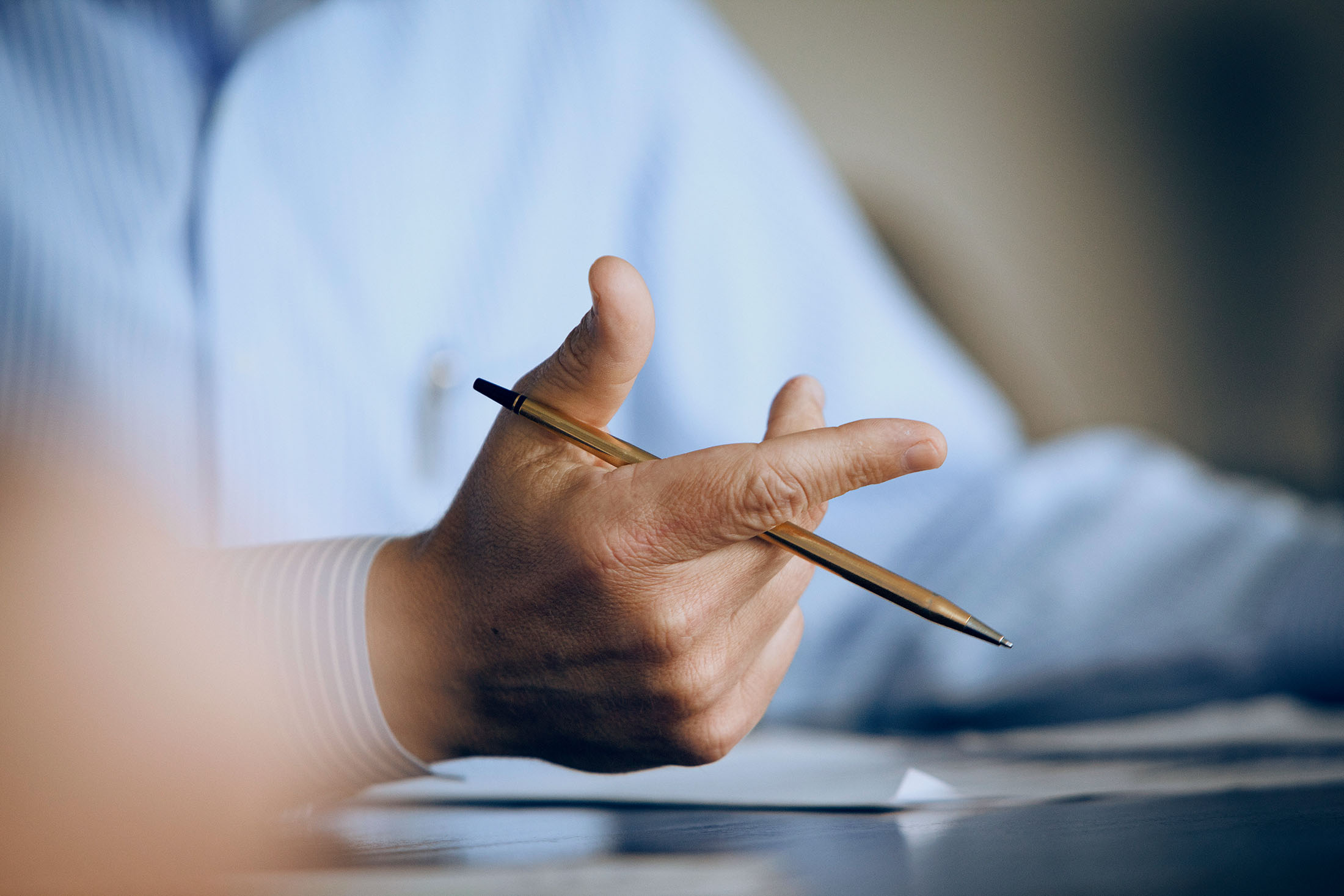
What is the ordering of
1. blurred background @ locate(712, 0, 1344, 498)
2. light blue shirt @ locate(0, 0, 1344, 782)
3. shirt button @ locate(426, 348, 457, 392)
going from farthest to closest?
blurred background @ locate(712, 0, 1344, 498) → shirt button @ locate(426, 348, 457, 392) → light blue shirt @ locate(0, 0, 1344, 782)

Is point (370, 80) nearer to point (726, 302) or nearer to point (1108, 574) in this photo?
point (726, 302)

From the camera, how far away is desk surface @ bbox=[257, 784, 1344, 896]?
0.17 m

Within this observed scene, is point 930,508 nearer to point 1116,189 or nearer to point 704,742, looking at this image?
point 704,742

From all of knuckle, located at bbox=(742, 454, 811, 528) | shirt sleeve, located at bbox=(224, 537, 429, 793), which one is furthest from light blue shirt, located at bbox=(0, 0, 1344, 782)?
knuckle, located at bbox=(742, 454, 811, 528)

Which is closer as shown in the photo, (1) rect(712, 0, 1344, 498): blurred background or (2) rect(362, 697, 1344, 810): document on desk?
(2) rect(362, 697, 1344, 810): document on desk

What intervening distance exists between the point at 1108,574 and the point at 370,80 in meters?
0.55

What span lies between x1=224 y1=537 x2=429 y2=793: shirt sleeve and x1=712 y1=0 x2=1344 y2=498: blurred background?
0.78 metres

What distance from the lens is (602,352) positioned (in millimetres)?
203

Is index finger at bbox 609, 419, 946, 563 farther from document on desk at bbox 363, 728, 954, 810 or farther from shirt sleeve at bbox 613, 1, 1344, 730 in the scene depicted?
shirt sleeve at bbox 613, 1, 1344, 730

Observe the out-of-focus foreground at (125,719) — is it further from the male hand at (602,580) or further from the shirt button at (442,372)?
the shirt button at (442,372)

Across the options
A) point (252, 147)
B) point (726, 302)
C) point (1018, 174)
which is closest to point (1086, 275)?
point (1018, 174)

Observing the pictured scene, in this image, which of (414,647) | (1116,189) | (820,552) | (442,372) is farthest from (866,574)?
(1116,189)

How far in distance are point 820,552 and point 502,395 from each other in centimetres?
9

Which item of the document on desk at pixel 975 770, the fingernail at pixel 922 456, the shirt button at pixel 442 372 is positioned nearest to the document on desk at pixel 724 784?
the document on desk at pixel 975 770
